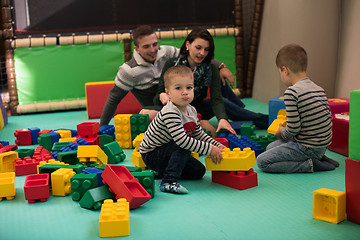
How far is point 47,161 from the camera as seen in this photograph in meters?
2.22

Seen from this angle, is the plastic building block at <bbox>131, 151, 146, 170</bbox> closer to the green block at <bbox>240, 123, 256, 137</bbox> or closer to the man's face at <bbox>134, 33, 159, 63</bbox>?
the green block at <bbox>240, 123, 256, 137</bbox>

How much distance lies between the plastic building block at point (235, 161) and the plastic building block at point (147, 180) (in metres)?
0.28

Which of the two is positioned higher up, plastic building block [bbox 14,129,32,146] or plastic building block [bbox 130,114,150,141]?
plastic building block [bbox 130,114,150,141]

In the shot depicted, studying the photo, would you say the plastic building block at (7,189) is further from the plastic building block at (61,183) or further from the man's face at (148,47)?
the man's face at (148,47)

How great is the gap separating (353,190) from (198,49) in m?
1.33

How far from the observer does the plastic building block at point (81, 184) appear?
1749 mm

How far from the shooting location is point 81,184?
5.80ft

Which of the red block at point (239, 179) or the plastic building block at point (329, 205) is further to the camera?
the red block at point (239, 179)

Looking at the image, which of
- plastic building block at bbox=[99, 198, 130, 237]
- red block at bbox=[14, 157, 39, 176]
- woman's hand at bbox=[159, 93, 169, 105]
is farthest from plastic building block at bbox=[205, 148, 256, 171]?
red block at bbox=[14, 157, 39, 176]

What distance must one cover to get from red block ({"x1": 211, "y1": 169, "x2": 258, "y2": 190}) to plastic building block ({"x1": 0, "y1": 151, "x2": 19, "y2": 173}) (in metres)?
1.09

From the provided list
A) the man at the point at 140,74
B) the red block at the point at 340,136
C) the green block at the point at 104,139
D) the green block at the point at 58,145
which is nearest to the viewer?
the red block at the point at 340,136

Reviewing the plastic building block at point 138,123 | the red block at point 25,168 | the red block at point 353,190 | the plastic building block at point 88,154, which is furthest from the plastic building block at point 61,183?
the red block at point 353,190

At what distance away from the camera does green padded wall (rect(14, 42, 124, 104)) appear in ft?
13.7

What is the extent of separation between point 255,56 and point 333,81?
95 centimetres
